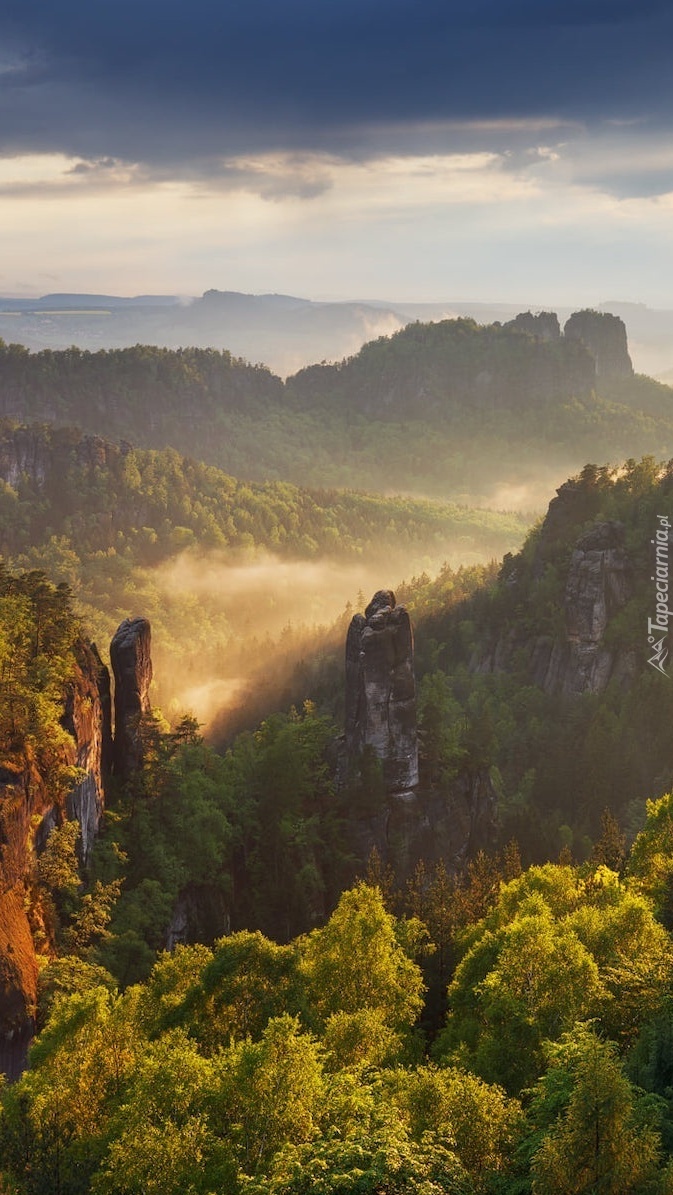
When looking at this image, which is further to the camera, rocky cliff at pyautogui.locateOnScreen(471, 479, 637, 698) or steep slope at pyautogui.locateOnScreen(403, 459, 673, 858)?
rocky cliff at pyautogui.locateOnScreen(471, 479, 637, 698)

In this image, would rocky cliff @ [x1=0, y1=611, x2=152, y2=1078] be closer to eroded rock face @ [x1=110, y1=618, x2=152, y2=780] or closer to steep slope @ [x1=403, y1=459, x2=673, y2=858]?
eroded rock face @ [x1=110, y1=618, x2=152, y2=780]

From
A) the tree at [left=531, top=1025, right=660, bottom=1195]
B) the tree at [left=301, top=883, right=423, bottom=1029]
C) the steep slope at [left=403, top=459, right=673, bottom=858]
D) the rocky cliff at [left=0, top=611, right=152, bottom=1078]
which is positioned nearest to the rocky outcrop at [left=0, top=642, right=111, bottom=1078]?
the rocky cliff at [left=0, top=611, right=152, bottom=1078]

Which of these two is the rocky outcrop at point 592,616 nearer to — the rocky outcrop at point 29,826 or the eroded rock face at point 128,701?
the eroded rock face at point 128,701

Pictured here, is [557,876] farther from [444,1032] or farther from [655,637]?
[655,637]

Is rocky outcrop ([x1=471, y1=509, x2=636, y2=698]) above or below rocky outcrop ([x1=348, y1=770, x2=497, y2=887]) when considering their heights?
above

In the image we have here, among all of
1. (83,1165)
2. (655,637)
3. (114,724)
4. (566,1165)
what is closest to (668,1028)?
(566,1165)

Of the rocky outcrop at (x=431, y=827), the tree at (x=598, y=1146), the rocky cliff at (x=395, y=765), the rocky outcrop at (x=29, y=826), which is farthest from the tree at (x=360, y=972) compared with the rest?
the rocky cliff at (x=395, y=765)
